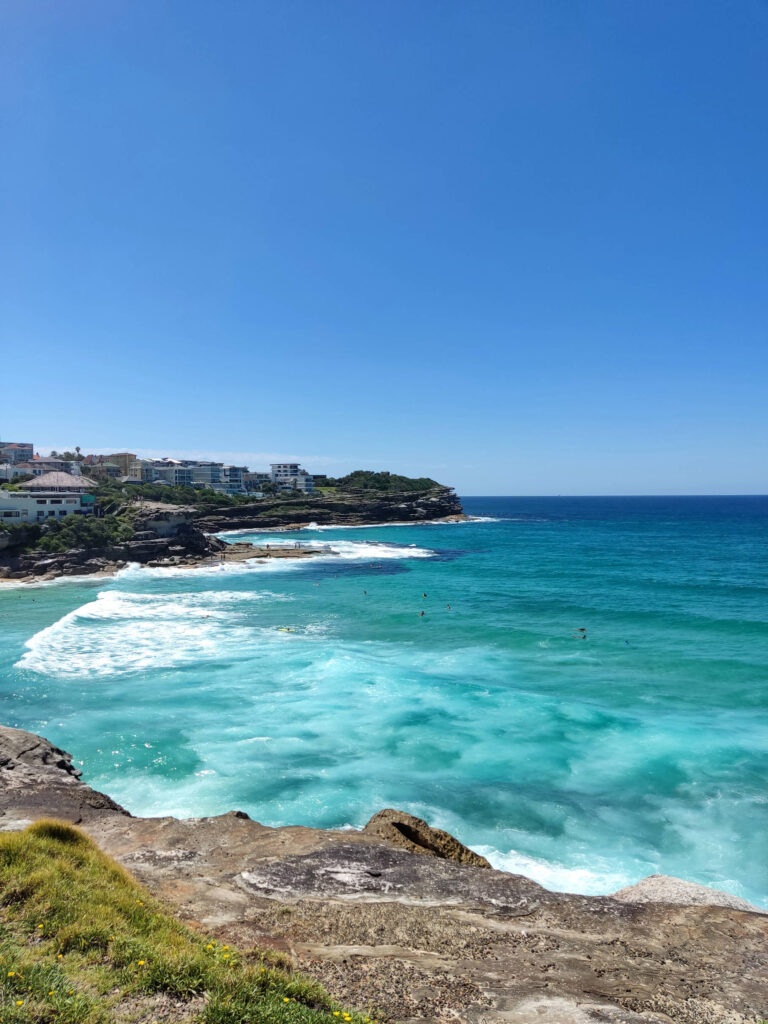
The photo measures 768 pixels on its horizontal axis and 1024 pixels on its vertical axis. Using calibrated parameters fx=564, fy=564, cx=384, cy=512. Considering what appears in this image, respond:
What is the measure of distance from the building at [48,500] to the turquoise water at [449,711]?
30304 mm

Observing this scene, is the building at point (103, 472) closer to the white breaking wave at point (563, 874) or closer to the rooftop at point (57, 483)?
the rooftop at point (57, 483)

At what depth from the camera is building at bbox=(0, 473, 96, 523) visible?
7319 centimetres

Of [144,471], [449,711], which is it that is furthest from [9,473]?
[449,711]

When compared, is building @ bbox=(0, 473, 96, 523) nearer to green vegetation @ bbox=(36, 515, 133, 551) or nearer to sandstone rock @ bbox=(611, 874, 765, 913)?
green vegetation @ bbox=(36, 515, 133, 551)

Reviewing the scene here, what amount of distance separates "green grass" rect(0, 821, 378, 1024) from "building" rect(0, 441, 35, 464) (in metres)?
158

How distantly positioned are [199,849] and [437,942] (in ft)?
18.4

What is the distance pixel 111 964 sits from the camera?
6.46m

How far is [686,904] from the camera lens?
33.8 ft

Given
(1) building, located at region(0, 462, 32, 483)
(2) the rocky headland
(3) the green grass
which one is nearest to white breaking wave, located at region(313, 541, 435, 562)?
(2) the rocky headland

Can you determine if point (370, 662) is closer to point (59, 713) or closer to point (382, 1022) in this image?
point (59, 713)

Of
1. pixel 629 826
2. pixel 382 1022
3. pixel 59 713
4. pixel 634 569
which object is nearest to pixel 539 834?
pixel 629 826

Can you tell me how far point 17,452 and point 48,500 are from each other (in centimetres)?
8757

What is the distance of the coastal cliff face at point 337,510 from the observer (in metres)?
116

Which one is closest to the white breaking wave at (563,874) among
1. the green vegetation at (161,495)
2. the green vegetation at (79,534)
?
the green vegetation at (79,534)
